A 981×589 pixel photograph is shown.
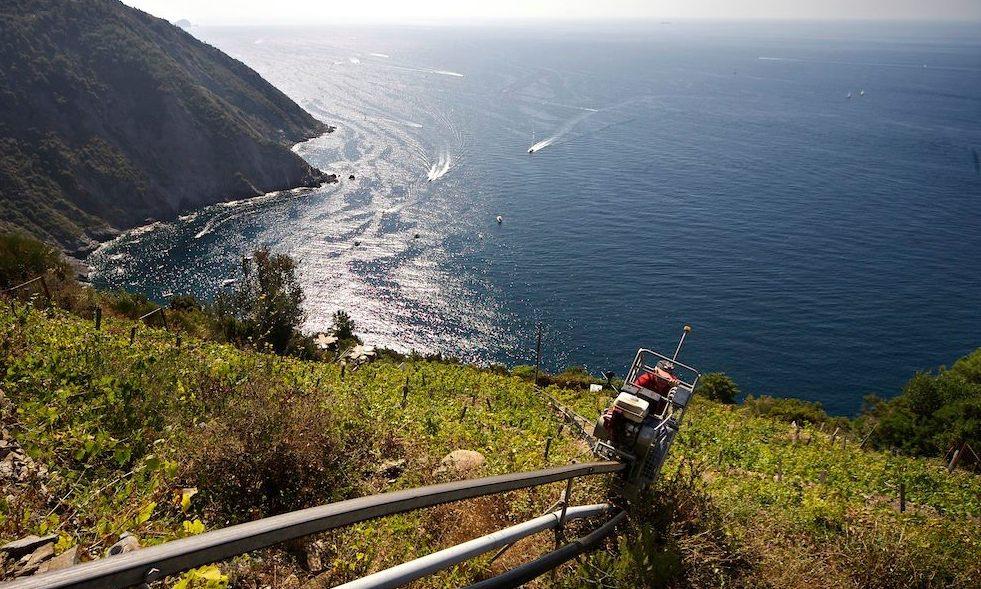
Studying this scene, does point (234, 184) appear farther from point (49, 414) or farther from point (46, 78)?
point (49, 414)

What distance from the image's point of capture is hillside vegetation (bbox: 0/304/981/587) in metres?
4.07

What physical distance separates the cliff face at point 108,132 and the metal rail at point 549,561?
74.7 m

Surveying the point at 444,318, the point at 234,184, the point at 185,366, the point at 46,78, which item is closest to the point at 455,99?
the point at 234,184

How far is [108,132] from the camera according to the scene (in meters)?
76.8

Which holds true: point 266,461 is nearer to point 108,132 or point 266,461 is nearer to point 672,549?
point 672,549

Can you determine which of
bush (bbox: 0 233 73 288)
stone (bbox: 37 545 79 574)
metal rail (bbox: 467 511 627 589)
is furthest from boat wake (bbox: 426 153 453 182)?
stone (bbox: 37 545 79 574)

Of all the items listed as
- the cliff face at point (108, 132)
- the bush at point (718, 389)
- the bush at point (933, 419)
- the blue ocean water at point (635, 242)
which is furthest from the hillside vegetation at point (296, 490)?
the cliff face at point (108, 132)

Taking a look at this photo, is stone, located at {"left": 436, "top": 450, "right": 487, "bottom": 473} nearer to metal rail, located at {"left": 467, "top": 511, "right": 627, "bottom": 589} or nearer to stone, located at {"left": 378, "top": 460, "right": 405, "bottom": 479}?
stone, located at {"left": 378, "top": 460, "right": 405, "bottom": 479}

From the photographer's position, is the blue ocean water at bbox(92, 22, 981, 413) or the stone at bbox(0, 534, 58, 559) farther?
the blue ocean water at bbox(92, 22, 981, 413)

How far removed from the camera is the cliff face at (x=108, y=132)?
6581 centimetres

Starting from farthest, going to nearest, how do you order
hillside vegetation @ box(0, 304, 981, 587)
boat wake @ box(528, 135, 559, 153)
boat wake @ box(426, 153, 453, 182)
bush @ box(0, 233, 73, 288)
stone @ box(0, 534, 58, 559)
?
boat wake @ box(528, 135, 559, 153), boat wake @ box(426, 153, 453, 182), bush @ box(0, 233, 73, 288), hillside vegetation @ box(0, 304, 981, 587), stone @ box(0, 534, 58, 559)

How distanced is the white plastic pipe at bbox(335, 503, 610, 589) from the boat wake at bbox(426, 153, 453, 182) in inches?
3361

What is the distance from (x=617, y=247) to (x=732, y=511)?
62.5 meters

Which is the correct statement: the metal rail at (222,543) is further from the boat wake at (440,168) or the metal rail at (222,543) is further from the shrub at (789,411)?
the boat wake at (440,168)
